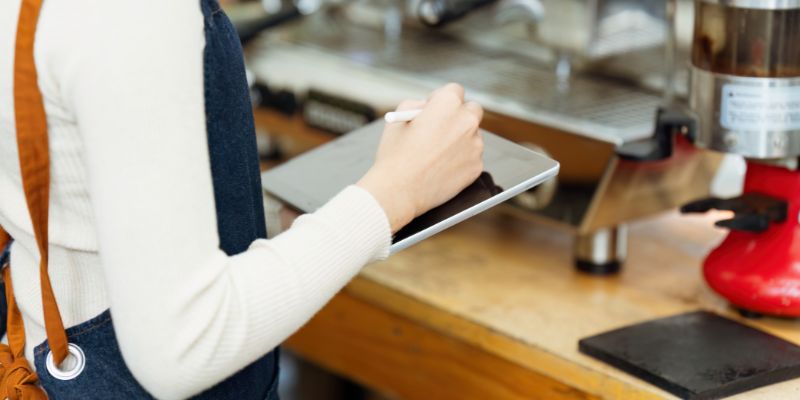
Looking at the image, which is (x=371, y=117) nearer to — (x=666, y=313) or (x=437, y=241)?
(x=437, y=241)

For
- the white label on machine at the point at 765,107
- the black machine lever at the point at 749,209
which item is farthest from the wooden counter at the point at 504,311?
the white label on machine at the point at 765,107

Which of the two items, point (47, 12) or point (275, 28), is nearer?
point (47, 12)

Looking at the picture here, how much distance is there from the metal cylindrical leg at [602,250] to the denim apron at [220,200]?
53cm

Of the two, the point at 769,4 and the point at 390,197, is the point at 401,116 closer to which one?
Answer: the point at 390,197

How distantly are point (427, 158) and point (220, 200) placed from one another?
0.15 m

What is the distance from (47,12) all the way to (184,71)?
0.09m

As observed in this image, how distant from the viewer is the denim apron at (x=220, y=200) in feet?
2.48

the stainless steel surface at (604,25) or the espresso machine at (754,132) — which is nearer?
the espresso machine at (754,132)

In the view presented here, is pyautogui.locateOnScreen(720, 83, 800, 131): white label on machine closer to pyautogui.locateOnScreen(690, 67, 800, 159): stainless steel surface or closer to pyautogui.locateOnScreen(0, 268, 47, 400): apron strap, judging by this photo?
pyautogui.locateOnScreen(690, 67, 800, 159): stainless steel surface

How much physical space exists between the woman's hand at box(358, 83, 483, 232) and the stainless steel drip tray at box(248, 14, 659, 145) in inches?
13.8

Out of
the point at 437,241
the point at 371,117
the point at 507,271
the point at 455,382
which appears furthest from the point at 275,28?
the point at 455,382

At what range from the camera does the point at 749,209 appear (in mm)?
1127

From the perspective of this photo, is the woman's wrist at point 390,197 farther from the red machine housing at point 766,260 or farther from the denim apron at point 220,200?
the red machine housing at point 766,260

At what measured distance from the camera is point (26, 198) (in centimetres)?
72
